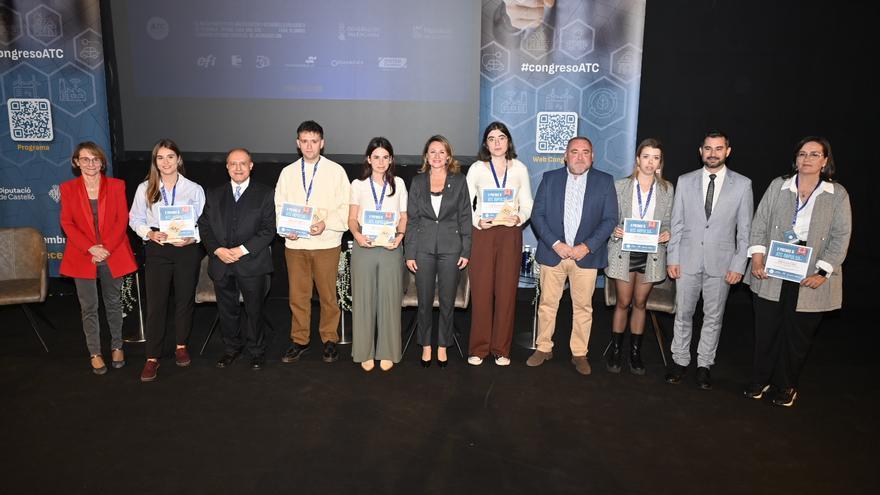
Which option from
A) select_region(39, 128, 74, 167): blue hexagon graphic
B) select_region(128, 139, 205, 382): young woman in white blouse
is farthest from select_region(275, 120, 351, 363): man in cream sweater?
select_region(39, 128, 74, 167): blue hexagon graphic

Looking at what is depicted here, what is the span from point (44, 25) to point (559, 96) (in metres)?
5.14

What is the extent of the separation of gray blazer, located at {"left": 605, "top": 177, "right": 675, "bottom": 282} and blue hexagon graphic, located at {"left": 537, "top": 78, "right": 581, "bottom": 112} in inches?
73.3

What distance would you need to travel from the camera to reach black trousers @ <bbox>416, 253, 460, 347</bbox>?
4.21 metres

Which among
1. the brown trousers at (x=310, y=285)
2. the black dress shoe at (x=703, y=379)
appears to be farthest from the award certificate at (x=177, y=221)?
the black dress shoe at (x=703, y=379)

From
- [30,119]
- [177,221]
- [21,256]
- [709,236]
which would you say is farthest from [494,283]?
[30,119]

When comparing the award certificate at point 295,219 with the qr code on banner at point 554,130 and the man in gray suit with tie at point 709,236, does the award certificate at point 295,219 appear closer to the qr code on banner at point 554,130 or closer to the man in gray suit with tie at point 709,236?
the man in gray suit with tie at point 709,236

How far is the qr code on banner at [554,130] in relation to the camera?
5863mm

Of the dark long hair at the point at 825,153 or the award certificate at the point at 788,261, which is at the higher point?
the dark long hair at the point at 825,153

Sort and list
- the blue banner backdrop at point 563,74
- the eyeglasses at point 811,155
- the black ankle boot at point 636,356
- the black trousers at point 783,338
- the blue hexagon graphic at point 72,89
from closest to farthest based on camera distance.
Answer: the eyeglasses at point 811,155, the black trousers at point 783,338, the black ankle boot at point 636,356, the blue banner backdrop at point 563,74, the blue hexagon graphic at point 72,89

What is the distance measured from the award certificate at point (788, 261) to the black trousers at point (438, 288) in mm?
2044

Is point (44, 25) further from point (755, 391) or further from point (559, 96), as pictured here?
point (755, 391)

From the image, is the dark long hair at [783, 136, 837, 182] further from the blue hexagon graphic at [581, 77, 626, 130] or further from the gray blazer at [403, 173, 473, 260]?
the blue hexagon graphic at [581, 77, 626, 130]

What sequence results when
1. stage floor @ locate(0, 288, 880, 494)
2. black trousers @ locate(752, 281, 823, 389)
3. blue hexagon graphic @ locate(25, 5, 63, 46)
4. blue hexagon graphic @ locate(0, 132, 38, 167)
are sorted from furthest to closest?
1. blue hexagon graphic @ locate(0, 132, 38, 167)
2. blue hexagon graphic @ locate(25, 5, 63, 46)
3. black trousers @ locate(752, 281, 823, 389)
4. stage floor @ locate(0, 288, 880, 494)

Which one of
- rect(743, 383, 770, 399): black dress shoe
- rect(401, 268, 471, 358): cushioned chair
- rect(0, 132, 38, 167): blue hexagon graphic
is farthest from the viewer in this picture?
rect(0, 132, 38, 167): blue hexagon graphic
